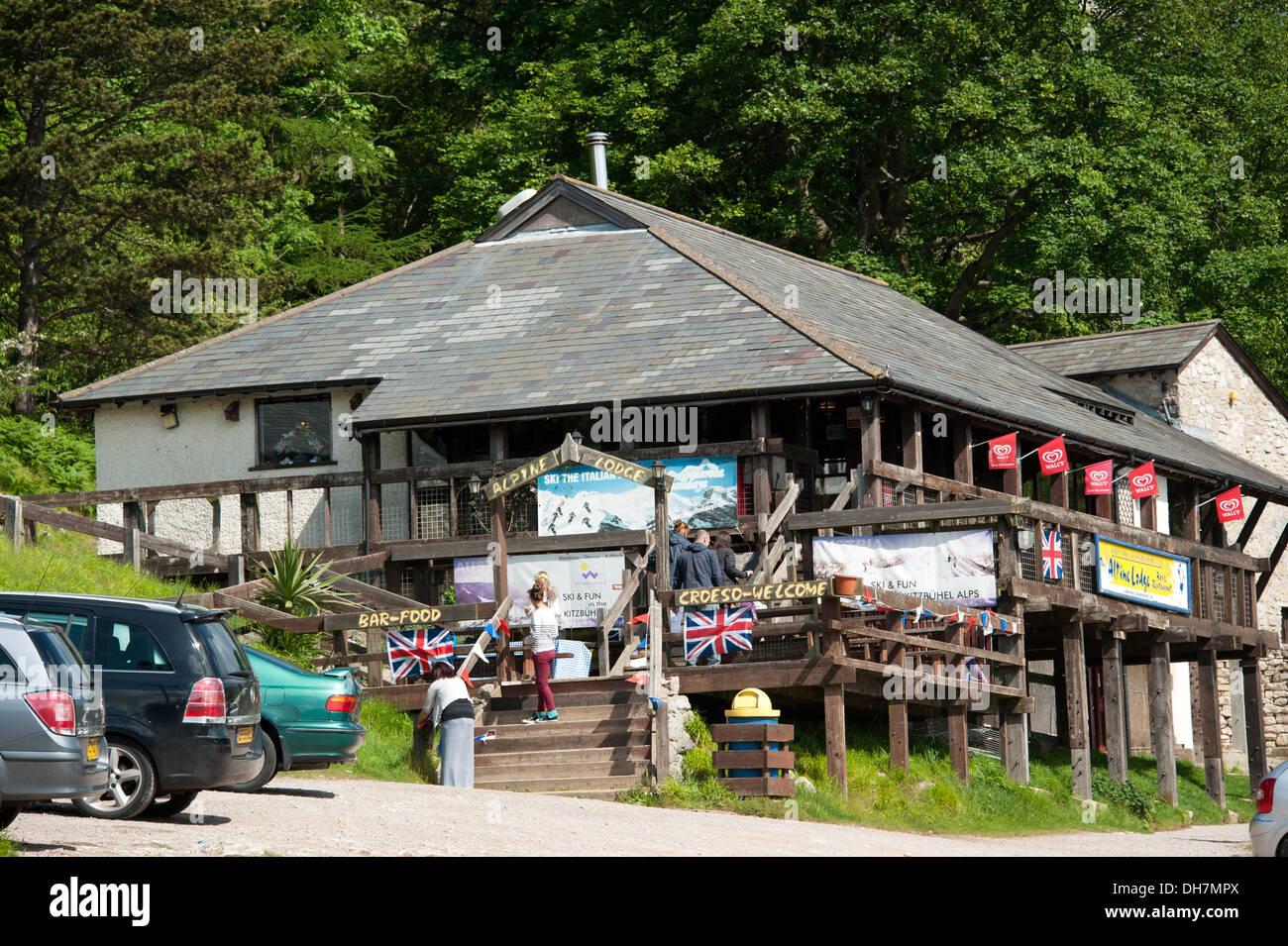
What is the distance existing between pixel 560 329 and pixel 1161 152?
21.2 m

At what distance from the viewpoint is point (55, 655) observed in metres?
12.1

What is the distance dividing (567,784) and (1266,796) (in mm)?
Answer: 7260

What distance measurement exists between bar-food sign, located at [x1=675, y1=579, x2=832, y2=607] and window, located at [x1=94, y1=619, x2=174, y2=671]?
24.5 ft

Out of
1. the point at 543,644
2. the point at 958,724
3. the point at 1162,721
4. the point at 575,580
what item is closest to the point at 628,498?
the point at 575,580

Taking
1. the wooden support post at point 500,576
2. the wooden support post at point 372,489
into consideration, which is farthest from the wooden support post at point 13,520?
the wooden support post at point 500,576

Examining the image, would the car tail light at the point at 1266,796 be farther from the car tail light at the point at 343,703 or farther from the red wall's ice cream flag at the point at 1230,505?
the red wall's ice cream flag at the point at 1230,505

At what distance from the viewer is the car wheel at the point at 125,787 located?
13898mm

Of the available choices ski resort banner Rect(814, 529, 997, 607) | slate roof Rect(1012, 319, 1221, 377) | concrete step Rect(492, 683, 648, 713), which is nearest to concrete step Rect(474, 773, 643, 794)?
concrete step Rect(492, 683, 648, 713)

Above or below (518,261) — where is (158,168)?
above

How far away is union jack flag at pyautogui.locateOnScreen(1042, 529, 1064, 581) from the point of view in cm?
2316
